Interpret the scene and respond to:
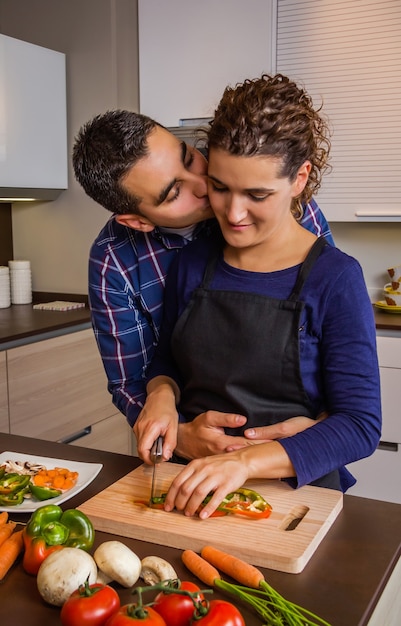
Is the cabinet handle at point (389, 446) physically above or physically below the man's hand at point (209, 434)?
below

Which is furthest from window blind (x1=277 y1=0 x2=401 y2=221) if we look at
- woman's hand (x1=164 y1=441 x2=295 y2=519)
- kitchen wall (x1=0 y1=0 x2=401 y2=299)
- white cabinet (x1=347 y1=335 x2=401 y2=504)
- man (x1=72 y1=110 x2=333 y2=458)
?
woman's hand (x1=164 y1=441 x2=295 y2=519)

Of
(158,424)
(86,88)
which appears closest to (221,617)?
(158,424)

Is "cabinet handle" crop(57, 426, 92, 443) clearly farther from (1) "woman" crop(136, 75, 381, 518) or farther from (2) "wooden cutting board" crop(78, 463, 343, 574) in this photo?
(2) "wooden cutting board" crop(78, 463, 343, 574)

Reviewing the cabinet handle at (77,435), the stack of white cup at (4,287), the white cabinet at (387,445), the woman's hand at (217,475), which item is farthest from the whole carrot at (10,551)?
the stack of white cup at (4,287)

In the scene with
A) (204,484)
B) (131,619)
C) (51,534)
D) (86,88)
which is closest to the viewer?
(131,619)

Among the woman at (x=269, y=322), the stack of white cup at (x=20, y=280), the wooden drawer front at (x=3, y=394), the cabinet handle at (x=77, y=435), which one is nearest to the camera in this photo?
the woman at (x=269, y=322)

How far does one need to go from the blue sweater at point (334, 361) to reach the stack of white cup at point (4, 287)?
2.19 meters

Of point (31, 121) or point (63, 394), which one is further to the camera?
point (31, 121)

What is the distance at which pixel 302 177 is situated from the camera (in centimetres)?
128

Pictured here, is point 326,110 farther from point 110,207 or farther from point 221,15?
point 110,207

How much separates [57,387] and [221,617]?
2.18 meters

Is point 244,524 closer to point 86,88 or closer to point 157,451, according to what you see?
point 157,451

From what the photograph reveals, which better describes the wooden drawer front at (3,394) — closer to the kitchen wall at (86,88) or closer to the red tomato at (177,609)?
the kitchen wall at (86,88)

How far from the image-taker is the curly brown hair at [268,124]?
1188mm
